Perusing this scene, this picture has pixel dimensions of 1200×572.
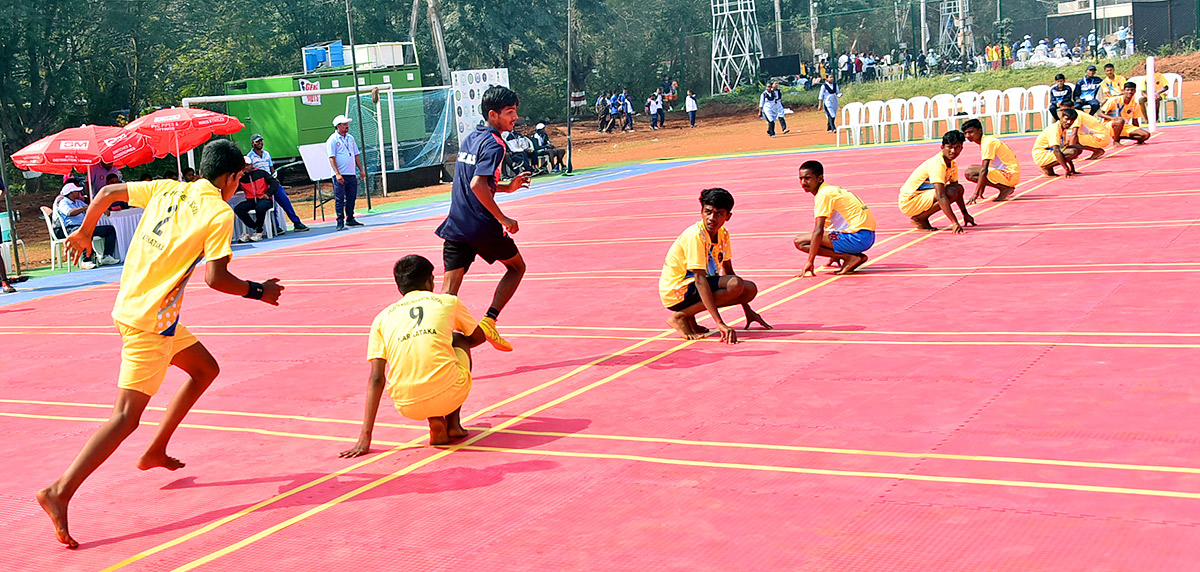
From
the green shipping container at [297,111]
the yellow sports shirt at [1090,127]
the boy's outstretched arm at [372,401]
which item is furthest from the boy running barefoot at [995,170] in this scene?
the green shipping container at [297,111]

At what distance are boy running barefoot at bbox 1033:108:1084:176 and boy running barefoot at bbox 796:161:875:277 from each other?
7910 mm

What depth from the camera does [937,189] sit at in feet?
44.0

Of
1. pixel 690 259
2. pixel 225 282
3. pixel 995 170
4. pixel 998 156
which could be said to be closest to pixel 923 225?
pixel 995 170

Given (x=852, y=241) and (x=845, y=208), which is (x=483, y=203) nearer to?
(x=845, y=208)

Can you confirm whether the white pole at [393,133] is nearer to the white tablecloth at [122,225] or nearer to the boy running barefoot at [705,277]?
the white tablecloth at [122,225]

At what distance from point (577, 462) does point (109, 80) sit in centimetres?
4009

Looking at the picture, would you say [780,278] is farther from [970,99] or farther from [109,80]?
[109,80]

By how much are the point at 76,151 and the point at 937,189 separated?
535 inches

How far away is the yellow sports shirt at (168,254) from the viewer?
234 inches

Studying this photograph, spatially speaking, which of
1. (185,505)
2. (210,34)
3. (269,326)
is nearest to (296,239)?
(269,326)

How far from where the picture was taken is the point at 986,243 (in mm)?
12773

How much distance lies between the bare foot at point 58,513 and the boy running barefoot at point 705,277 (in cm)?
→ 466

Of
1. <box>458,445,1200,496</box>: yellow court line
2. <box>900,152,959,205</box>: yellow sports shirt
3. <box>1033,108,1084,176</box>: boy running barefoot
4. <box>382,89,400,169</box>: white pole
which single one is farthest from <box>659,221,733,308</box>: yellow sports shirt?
<box>382,89,400,169</box>: white pole

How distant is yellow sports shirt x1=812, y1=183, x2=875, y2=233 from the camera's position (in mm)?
11344
